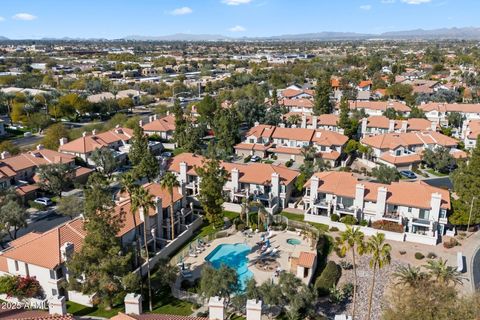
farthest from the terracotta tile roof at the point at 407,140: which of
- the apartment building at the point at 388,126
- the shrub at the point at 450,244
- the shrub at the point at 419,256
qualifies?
the shrub at the point at 419,256

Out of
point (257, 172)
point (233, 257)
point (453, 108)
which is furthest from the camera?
point (453, 108)

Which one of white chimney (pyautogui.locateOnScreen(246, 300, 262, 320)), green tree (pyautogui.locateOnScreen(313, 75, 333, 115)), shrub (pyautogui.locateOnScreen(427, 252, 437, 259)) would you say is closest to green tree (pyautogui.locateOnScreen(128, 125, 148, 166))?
shrub (pyautogui.locateOnScreen(427, 252, 437, 259))

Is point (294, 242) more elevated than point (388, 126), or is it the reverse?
point (388, 126)

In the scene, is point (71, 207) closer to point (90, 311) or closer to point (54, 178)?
point (54, 178)

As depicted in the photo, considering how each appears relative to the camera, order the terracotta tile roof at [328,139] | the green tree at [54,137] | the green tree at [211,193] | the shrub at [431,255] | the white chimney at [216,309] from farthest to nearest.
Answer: the terracotta tile roof at [328,139] < the green tree at [54,137] < the green tree at [211,193] < the shrub at [431,255] < the white chimney at [216,309]

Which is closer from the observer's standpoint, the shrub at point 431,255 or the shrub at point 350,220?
the shrub at point 431,255

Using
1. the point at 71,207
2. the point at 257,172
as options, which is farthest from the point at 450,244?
the point at 71,207

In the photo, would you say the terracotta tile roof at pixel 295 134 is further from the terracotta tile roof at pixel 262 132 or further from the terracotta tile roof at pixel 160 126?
the terracotta tile roof at pixel 160 126
